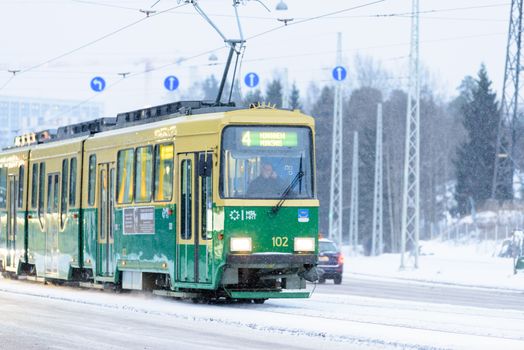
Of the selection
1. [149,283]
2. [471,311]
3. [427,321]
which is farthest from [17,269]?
[427,321]

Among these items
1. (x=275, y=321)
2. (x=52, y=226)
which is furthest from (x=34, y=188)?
(x=275, y=321)

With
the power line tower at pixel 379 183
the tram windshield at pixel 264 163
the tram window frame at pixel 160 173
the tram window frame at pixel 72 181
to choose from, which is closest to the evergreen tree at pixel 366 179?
the power line tower at pixel 379 183

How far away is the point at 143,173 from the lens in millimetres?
27094

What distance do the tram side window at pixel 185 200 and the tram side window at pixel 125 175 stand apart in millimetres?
2497

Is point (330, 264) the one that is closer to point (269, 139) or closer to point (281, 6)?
point (281, 6)

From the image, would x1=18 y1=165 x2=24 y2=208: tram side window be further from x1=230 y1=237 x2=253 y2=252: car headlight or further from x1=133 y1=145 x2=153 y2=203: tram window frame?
x1=230 y1=237 x2=253 y2=252: car headlight

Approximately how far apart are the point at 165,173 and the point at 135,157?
1.65m

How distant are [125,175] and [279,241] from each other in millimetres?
4686

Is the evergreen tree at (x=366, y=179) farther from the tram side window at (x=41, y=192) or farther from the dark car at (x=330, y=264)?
the tram side window at (x=41, y=192)

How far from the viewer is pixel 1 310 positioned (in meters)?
23.4

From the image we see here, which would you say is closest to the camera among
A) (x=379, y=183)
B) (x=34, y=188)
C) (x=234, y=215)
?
(x=234, y=215)

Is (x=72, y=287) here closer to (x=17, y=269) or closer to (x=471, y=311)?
(x=17, y=269)

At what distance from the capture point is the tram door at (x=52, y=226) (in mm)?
32406

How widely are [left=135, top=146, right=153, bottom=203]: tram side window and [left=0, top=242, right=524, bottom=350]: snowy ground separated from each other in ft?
6.52
